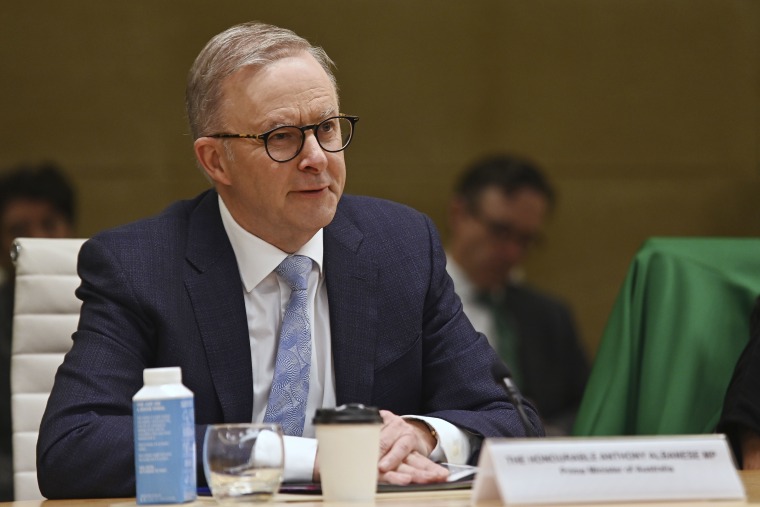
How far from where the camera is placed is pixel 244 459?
1480 mm

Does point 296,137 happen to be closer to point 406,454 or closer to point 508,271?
point 406,454

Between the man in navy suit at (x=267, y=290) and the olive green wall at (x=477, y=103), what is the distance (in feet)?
9.44

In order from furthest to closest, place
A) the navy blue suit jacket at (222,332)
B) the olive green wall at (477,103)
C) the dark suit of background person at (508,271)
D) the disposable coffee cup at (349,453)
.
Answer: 1. the olive green wall at (477,103)
2. the dark suit of background person at (508,271)
3. the navy blue suit jacket at (222,332)
4. the disposable coffee cup at (349,453)

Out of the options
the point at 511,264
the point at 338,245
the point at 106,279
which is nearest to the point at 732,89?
the point at 511,264

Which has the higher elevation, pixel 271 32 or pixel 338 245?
pixel 271 32

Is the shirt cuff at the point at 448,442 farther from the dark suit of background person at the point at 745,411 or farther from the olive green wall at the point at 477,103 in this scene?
the olive green wall at the point at 477,103

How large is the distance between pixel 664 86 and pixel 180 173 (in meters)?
2.21

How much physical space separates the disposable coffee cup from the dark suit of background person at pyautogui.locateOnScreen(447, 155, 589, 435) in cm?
299

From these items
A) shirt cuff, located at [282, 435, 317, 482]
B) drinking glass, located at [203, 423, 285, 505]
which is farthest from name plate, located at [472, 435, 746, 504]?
shirt cuff, located at [282, 435, 317, 482]

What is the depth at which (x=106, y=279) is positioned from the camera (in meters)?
2.04

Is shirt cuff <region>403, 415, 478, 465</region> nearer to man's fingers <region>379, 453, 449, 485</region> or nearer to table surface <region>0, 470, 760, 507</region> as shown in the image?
man's fingers <region>379, 453, 449, 485</region>

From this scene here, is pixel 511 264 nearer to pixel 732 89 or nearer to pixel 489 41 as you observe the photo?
pixel 489 41

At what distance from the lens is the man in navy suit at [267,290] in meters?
1.99

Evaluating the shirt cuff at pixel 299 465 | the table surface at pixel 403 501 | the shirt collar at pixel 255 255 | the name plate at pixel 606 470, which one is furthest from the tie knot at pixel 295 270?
the name plate at pixel 606 470
